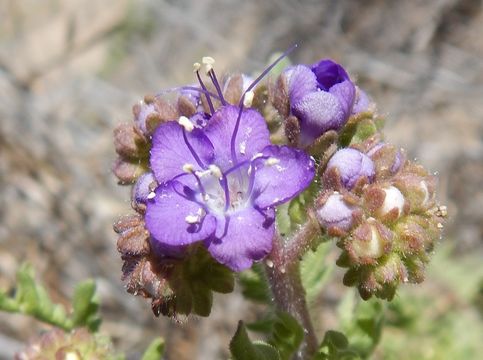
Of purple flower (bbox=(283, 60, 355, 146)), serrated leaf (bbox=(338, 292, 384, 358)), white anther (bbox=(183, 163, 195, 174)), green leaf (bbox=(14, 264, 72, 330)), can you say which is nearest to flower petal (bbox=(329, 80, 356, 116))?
purple flower (bbox=(283, 60, 355, 146))

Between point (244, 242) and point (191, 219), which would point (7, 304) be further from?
point (244, 242)

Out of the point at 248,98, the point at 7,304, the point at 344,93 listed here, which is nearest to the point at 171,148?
the point at 248,98

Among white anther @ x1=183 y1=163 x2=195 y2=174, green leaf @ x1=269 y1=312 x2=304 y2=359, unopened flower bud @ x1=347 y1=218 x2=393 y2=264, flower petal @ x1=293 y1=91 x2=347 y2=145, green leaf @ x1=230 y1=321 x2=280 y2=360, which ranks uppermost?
flower petal @ x1=293 y1=91 x2=347 y2=145

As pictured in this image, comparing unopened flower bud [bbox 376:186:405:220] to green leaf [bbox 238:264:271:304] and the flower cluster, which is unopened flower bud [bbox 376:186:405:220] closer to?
the flower cluster

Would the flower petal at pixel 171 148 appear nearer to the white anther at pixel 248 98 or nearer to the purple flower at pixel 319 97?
the white anther at pixel 248 98

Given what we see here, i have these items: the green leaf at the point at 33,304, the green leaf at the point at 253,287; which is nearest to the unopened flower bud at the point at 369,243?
the green leaf at the point at 253,287

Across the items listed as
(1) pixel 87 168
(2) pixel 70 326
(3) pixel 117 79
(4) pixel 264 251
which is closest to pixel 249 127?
(4) pixel 264 251

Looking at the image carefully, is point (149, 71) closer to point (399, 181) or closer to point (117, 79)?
point (117, 79)
